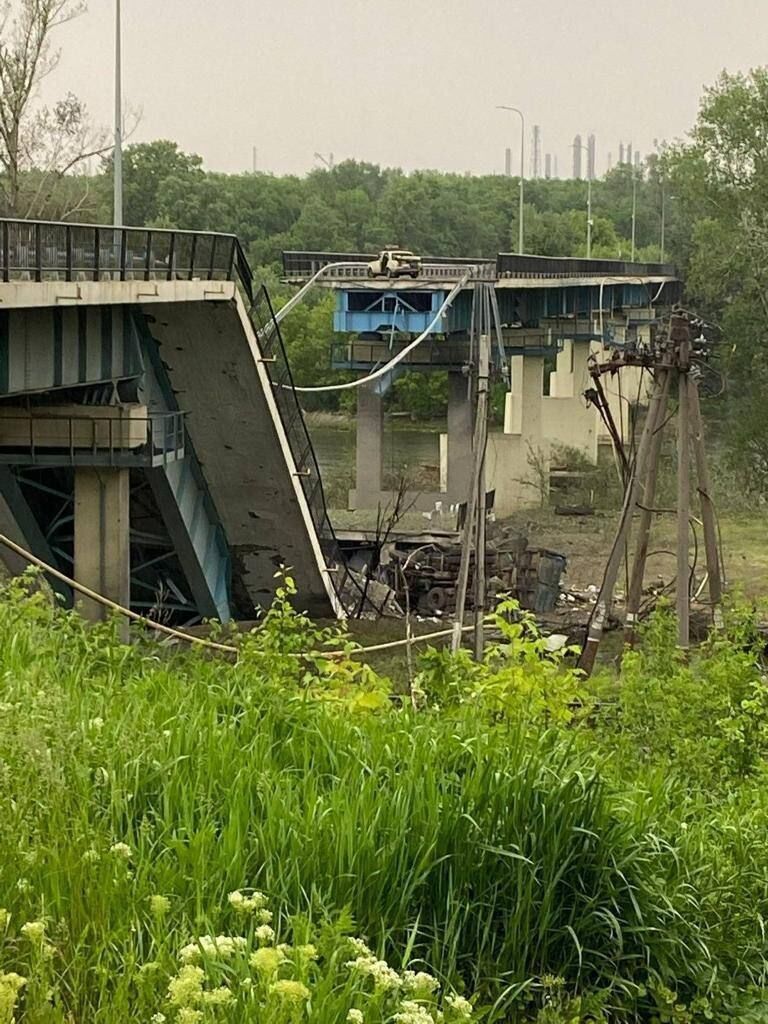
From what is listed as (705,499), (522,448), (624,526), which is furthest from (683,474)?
(522,448)

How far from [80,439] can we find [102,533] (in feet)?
4.73

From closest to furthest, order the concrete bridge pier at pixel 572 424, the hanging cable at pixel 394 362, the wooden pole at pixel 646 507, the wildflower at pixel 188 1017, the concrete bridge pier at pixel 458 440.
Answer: the wildflower at pixel 188 1017
the wooden pole at pixel 646 507
the hanging cable at pixel 394 362
the concrete bridge pier at pixel 458 440
the concrete bridge pier at pixel 572 424

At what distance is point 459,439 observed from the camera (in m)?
46.4

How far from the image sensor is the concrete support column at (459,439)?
44156 mm

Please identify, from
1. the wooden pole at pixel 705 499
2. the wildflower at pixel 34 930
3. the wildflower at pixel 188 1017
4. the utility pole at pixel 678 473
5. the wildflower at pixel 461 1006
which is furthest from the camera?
the wooden pole at pixel 705 499

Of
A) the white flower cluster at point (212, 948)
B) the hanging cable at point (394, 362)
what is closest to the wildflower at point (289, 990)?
the white flower cluster at point (212, 948)

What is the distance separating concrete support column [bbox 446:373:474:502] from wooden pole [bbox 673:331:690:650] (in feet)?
77.0

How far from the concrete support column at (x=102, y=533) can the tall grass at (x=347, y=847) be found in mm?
13537

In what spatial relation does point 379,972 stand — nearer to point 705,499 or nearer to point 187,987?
point 187,987

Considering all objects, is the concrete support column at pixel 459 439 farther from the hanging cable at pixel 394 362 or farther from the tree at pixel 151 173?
the tree at pixel 151 173

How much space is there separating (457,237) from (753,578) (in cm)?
7166

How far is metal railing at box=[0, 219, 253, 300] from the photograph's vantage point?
15.2m

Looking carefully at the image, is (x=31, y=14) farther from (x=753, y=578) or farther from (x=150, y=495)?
(x=753, y=578)

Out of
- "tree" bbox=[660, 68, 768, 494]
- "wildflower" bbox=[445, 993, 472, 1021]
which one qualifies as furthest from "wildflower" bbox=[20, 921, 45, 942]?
"tree" bbox=[660, 68, 768, 494]
